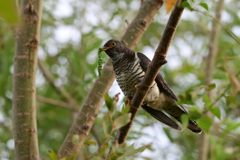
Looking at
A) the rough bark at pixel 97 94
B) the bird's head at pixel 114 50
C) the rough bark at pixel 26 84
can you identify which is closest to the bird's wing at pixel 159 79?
the bird's head at pixel 114 50

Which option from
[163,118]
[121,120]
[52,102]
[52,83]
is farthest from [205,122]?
[52,83]

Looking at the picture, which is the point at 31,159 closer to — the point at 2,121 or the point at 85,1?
the point at 2,121

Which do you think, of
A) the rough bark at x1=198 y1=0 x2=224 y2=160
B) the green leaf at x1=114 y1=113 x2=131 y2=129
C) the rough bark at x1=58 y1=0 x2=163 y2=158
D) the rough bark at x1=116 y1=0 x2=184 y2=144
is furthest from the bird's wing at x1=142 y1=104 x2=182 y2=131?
the green leaf at x1=114 y1=113 x2=131 y2=129

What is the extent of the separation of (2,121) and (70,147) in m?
2.42

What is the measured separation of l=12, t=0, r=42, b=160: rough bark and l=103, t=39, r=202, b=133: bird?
0.81m

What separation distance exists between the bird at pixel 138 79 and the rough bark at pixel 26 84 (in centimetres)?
81

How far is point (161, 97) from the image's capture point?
259cm

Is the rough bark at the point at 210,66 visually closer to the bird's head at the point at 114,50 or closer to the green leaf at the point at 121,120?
the bird's head at the point at 114,50

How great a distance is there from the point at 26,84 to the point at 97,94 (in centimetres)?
50

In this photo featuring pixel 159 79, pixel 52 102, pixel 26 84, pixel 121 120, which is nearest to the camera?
pixel 121 120

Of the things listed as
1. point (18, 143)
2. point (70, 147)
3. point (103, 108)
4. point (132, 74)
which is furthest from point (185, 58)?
point (18, 143)

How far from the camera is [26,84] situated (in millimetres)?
1699

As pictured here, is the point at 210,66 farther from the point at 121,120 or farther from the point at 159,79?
the point at 121,120

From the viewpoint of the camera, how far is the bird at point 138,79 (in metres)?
2.45
